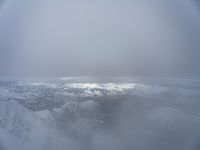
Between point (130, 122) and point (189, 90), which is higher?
point (189, 90)

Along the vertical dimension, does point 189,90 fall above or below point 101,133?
above

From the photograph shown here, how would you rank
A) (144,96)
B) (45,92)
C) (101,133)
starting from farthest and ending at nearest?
(45,92), (144,96), (101,133)

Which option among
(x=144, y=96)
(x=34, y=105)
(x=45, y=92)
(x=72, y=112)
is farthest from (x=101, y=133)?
(x=45, y=92)

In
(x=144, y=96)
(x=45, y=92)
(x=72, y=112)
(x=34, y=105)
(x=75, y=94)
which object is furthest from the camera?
(x=45, y=92)

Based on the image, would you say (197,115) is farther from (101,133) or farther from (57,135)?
(57,135)

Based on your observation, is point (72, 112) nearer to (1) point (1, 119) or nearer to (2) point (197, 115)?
(1) point (1, 119)

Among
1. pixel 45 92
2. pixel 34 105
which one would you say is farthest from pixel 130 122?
pixel 45 92

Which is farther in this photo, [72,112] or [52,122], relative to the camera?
[72,112]

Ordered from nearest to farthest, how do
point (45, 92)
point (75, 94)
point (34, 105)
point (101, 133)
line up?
point (101, 133) < point (34, 105) < point (75, 94) < point (45, 92)

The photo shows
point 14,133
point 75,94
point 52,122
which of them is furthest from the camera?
point 75,94
